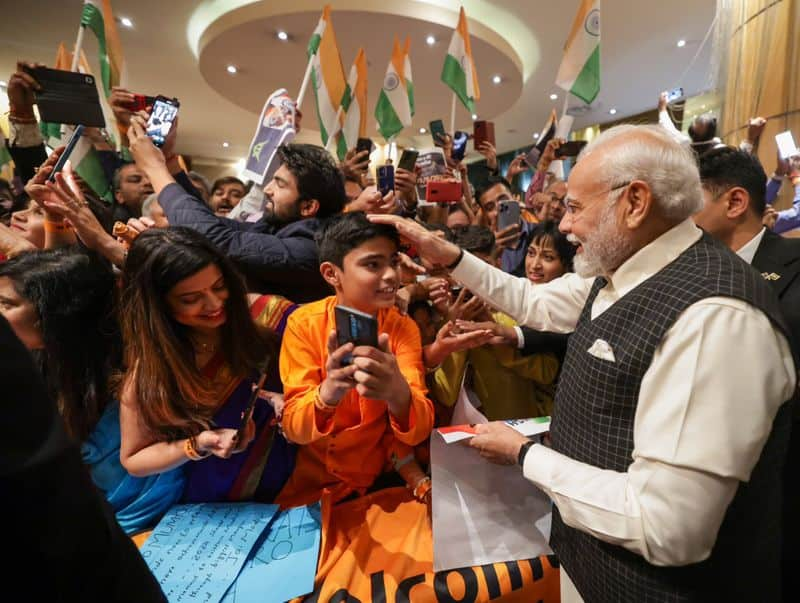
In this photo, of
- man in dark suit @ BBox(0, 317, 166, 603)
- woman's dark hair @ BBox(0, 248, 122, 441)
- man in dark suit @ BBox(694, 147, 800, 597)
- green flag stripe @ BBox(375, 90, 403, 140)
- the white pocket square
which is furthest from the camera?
green flag stripe @ BBox(375, 90, 403, 140)

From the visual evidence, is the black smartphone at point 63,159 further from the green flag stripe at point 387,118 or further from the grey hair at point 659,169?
the green flag stripe at point 387,118

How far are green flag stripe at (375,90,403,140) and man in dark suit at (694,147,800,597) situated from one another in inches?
100

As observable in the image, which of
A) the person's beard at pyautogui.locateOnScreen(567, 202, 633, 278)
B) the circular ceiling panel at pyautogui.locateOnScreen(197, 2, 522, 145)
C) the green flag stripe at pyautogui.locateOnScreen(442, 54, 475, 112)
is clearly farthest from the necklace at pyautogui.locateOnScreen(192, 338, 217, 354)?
the circular ceiling panel at pyautogui.locateOnScreen(197, 2, 522, 145)

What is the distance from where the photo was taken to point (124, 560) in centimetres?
51

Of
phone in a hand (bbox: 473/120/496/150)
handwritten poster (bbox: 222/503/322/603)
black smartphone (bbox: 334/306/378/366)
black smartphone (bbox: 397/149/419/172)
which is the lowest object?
handwritten poster (bbox: 222/503/322/603)

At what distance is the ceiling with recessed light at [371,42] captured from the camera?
492 cm

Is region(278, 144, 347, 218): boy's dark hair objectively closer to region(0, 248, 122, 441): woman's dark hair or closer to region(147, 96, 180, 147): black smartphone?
region(147, 96, 180, 147): black smartphone

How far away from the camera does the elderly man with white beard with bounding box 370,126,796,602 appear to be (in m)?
0.79

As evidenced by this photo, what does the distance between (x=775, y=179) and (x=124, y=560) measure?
4.32 meters

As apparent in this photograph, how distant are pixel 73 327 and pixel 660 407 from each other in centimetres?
189

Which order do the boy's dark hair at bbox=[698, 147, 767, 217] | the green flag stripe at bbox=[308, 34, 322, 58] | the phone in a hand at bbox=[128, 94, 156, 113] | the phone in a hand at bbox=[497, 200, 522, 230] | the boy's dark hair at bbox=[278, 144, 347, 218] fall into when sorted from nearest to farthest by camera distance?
the boy's dark hair at bbox=[698, 147, 767, 217]
the boy's dark hair at bbox=[278, 144, 347, 218]
the phone in a hand at bbox=[128, 94, 156, 113]
the phone in a hand at bbox=[497, 200, 522, 230]
the green flag stripe at bbox=[308, 34, 322, 58]

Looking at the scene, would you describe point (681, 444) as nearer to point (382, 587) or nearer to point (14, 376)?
point (382, 587)

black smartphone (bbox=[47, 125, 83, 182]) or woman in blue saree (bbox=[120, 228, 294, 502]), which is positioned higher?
black smartphone (bbox=[47, 125, 83, 182])

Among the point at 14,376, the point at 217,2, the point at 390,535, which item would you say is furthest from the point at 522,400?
the point at 217,2
